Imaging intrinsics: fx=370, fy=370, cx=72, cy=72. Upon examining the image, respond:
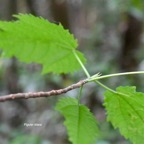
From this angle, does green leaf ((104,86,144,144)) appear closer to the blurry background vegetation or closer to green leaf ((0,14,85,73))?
green leaf ((0,14,85,73))

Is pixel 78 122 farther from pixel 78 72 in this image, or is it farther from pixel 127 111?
pixel 78 72

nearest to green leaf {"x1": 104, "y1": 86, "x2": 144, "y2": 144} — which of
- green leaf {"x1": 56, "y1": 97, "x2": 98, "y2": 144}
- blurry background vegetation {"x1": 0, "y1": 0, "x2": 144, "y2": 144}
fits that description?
green leaf {"x1": 56, "y1": 97, "x2": 98, "y2": 144}

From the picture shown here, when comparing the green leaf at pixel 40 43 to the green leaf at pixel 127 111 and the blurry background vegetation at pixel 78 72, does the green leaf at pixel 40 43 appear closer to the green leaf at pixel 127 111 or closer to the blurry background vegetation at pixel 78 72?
the green leaf at pixel 127 111

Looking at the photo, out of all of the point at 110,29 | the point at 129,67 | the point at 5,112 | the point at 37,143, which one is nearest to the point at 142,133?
the point at 37,143

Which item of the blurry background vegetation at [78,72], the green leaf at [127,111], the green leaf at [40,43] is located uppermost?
the blurry background vegetation at [78,72]

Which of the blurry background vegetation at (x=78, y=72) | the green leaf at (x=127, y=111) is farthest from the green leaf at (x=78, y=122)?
the blurry background vegetation at (x=78, y=72)

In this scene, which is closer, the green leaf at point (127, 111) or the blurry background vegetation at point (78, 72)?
the green leaf at point (127, 111)

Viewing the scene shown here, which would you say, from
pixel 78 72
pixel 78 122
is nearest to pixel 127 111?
pixel 78 122

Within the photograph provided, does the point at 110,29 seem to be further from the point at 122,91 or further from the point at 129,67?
the point at 122,91

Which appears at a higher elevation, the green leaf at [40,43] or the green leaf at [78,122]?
the green leaf at [40,43]
